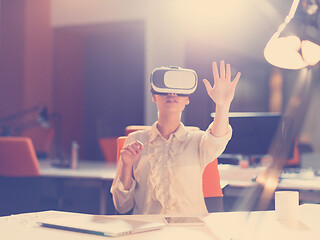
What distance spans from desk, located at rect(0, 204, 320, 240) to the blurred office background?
4.37 m

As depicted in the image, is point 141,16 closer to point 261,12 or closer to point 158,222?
point 261,12

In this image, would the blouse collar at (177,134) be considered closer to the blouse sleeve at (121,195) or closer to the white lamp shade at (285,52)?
the blouse sleeve at (121,195)

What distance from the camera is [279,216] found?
1559 mm

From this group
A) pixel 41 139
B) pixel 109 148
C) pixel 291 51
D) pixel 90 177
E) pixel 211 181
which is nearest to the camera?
pixel 291 51

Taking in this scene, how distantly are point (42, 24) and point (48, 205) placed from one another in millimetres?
4289

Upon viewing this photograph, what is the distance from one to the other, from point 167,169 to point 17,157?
2.20 meters

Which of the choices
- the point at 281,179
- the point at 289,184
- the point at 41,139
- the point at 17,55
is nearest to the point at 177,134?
the point at 289,184

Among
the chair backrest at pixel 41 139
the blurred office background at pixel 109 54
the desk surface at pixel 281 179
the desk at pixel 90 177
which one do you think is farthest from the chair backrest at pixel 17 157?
the chair backrest at pixel 41 139

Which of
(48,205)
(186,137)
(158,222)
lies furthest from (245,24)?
(158,222)

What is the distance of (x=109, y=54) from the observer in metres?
8.90

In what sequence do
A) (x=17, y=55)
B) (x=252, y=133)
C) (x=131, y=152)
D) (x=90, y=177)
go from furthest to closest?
(x=17, y=55)
(x=252, y=133)
(x=90, y=177)
(x=131, y=152)

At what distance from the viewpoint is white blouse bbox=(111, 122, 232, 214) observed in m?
1.92

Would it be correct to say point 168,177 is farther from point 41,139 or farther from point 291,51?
point 41,139

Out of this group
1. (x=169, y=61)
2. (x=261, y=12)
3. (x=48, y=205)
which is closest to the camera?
(x=48, y=205)
